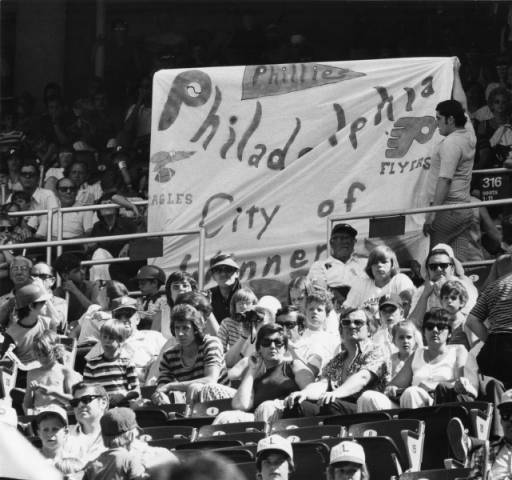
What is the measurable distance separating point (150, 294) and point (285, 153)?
6.12ft

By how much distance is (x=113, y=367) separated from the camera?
44.2 ft

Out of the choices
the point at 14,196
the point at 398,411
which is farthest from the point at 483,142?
the point at 398,411

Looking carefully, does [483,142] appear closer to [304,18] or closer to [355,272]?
[355,272]

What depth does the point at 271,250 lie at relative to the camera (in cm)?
1612

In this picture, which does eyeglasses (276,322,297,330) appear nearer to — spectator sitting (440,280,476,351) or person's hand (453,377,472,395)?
spectator sitting (440,280,476,351)

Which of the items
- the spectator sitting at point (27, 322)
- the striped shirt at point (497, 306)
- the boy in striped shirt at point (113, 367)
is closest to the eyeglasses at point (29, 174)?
the spectator sitting at point (27, 322)

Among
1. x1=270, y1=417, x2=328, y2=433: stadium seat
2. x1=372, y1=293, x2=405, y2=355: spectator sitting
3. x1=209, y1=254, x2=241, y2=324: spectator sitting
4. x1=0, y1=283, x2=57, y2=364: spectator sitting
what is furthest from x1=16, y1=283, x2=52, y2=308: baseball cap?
x1=270, y1=417, x2=328, y2=433: stadium seat

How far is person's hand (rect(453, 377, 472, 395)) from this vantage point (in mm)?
11645

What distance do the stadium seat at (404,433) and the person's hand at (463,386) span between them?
0.66 metres

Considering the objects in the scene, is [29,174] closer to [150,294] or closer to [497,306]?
[150,294]

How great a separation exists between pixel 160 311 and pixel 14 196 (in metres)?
4.55

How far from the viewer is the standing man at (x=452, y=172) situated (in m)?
15.6

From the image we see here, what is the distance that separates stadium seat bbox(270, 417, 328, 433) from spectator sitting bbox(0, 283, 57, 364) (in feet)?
11.1

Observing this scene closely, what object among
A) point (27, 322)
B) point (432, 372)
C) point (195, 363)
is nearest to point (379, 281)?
point (195, 363)
